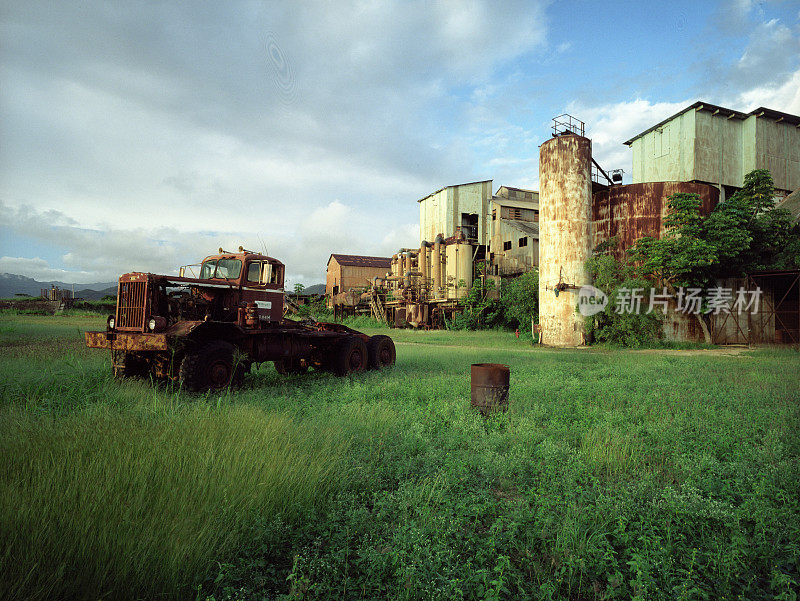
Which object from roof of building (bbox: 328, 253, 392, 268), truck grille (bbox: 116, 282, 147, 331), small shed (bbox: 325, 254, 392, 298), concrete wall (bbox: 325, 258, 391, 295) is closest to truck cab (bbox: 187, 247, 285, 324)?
truck grille (bbox: 116, 282, 147, 331)

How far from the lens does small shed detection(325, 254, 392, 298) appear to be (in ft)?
172

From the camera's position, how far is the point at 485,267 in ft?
117

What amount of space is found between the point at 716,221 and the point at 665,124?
13.5 m

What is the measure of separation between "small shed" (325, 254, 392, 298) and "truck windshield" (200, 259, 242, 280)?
1611 inches

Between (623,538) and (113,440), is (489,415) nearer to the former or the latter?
(623,538)

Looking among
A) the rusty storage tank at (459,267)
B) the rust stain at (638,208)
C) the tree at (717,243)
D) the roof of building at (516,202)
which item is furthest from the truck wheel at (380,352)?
the roof of building at (516,202)

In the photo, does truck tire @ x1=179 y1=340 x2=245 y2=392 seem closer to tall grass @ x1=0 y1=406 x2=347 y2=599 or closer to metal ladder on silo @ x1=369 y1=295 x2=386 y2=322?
tall grass @ x1=0 y1=406 x2=347 y2=599

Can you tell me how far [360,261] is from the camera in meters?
54.4

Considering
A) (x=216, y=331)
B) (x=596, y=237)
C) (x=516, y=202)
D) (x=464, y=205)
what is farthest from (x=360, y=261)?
(x=216, y=331)

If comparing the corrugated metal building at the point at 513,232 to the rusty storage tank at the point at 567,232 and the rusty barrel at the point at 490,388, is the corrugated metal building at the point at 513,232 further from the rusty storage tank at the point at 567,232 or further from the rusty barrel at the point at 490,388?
the rusty barrel at the point at 490,388

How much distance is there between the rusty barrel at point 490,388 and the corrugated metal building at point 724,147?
2937 cm

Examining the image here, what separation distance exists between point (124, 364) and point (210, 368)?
1.98 metres

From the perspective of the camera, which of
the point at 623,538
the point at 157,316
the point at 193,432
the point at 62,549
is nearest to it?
the point at 62,549

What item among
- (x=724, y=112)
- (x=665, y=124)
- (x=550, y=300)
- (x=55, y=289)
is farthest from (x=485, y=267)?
(x=55, y=289)
